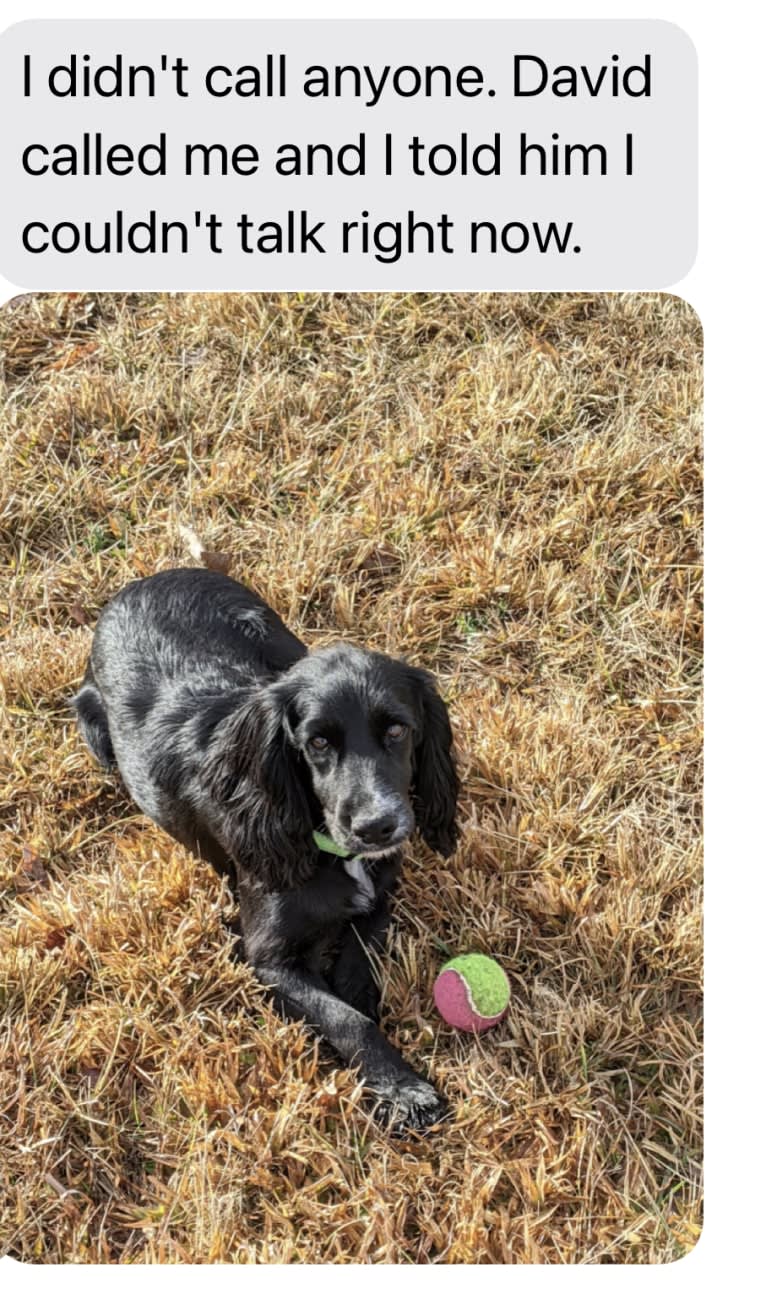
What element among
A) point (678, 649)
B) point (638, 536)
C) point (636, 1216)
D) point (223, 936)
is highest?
point (638, 536)

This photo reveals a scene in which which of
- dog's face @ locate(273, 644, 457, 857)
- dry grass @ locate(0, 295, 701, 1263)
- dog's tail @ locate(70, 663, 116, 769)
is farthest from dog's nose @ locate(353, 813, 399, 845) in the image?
dog's tail @ locate(70, 663, 116, 769)

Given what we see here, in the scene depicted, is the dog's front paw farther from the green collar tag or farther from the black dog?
the green collar tag

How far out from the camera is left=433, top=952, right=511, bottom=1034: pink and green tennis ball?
3426 millimetres

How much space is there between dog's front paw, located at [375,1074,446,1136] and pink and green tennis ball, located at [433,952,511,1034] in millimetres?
212

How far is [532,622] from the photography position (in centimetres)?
454

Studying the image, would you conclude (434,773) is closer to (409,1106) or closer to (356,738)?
Answer: (356,738)

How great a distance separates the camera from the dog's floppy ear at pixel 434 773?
358 centimetres

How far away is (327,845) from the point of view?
11.5ft

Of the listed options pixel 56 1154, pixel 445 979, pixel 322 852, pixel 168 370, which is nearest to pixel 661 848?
pixel 445 979

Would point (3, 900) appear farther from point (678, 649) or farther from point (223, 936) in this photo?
point (678, 649)

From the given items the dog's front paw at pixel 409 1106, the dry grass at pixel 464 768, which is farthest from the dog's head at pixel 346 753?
the dog's front paw at pixel 409 1106

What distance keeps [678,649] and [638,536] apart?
51cm

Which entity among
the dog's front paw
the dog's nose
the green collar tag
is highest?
the dog's nose

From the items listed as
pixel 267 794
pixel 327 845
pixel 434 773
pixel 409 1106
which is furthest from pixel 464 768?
pixel 409 1106
